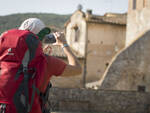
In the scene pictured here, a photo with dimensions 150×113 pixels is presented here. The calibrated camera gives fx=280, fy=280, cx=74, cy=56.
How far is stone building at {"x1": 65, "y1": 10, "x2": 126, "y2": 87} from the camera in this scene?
25516 millimetres

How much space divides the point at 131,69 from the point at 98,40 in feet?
34.9

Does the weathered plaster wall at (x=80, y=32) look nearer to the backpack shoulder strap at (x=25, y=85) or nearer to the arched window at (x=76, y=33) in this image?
the arched window at (x=76, y=33)

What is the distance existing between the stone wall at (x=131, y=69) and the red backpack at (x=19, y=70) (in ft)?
42.0

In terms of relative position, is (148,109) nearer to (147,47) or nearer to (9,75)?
(147,47)

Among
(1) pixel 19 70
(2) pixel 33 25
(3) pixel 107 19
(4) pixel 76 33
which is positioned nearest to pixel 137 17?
(3) pixel 107 19

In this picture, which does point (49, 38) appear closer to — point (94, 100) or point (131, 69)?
point (94, 100)

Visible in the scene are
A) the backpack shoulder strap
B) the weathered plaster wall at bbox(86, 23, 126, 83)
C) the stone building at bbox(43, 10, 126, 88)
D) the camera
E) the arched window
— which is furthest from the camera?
the arched window

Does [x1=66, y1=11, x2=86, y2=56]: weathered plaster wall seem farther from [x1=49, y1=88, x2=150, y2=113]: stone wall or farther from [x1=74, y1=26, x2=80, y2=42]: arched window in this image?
[x1=49, y1=88, x2=150, y2=113]: stone wall

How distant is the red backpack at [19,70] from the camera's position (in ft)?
6.54

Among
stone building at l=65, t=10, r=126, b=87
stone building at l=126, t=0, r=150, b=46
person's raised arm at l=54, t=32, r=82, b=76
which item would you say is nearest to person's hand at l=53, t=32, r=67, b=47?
person's raised arm at l=54, t=32, r=82, b=76

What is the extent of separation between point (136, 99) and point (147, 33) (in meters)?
5.04

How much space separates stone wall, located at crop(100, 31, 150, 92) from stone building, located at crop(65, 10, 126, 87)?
30.5ft

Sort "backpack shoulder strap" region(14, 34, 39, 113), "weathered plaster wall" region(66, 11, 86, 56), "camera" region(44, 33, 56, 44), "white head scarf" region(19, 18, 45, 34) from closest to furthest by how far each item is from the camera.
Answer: "backpack shoulder strap" region(14, 34, 39, 113)
"white head scarf" region(19, 18, 45, 34)
"camera" region(44, 33, 56, 44)
"weathered plaster wall" region(66, 11, 86, 56)

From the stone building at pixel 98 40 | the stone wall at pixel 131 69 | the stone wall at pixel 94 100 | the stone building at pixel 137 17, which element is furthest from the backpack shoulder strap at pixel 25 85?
the stone building at pixel 98 40
